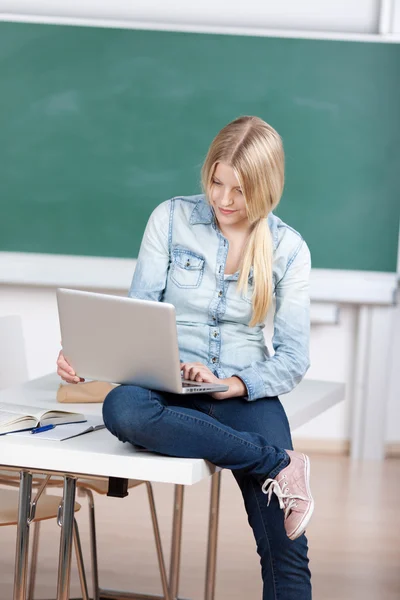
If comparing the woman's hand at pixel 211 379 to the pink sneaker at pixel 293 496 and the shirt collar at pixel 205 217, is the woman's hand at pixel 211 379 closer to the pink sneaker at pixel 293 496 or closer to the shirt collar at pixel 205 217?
the pink sneaker at pixel 293 496

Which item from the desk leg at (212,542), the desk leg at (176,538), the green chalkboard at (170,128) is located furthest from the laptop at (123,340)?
the green chalkboard at (170,128)

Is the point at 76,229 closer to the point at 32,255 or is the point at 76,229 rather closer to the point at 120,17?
the point at 32,255

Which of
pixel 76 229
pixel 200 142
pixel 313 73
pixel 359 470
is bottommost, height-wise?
pixel 359 470

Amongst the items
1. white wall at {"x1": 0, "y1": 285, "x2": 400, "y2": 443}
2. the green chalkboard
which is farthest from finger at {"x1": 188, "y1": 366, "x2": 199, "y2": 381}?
white wall at {"x1": 0, "y1": 285, "x2": 400, "y2": 443}

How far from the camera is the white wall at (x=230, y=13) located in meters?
4.46

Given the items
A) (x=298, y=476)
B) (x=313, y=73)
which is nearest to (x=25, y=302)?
(x=313, y=73)

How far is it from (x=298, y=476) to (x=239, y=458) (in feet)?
0.45

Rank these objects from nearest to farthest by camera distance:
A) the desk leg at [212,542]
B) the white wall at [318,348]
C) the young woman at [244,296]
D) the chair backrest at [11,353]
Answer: the young woman at [244,296] → the desk leg at [212,542] → the chair backrest at [11,353] → the white wall at [318,348]

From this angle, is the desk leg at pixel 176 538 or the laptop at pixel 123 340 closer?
the laptop at pixel 123 340

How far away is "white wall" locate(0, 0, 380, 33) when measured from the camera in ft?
14.6

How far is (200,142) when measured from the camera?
4.47 metres

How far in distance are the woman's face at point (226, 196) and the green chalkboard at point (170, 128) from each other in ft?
7.38

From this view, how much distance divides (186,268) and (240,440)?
55 centimetres

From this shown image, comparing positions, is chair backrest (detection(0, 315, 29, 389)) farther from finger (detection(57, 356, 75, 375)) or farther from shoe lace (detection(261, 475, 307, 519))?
shoe lace (detection(261, 475, 307, 519))
